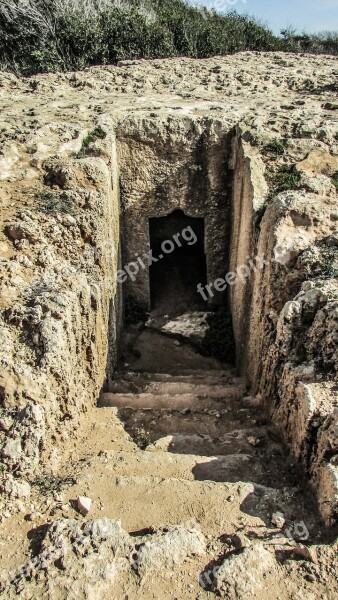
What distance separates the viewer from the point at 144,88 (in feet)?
48.3

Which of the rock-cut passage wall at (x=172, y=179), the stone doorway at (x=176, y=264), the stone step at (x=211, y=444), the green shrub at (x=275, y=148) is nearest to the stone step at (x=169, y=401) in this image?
the stone step at (x=211, y=444)

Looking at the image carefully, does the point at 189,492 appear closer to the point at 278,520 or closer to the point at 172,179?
the point at 278,520

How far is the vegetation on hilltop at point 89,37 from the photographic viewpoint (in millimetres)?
17016

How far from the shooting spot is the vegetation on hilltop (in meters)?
17.0

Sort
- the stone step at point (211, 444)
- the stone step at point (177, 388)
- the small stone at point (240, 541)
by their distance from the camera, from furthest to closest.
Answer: the stone step at point (177, 388) < the stone step at point (211, 444) < the small stone at point (240, 541)

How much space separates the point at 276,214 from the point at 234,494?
5146 millimetres

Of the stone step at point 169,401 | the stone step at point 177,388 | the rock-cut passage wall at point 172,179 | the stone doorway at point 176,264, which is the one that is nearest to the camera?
the stone step at point 169,401

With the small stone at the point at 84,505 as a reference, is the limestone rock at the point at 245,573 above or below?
below

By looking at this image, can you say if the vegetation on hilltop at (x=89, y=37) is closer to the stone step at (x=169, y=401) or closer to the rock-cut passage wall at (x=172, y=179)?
the rock-cut passage wall at (x=172, y=179)

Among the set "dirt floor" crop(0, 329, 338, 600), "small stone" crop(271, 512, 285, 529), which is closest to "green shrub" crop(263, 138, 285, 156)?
"dirt floor" crop(0, 329, 338, 600)

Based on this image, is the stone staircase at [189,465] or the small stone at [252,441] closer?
the stone staircase at [189,465]

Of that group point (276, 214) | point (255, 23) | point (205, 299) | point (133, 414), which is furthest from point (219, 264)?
point (255, 23)

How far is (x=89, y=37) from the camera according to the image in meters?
17.1

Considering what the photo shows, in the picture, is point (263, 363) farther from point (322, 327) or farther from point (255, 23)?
point (255, 23)
